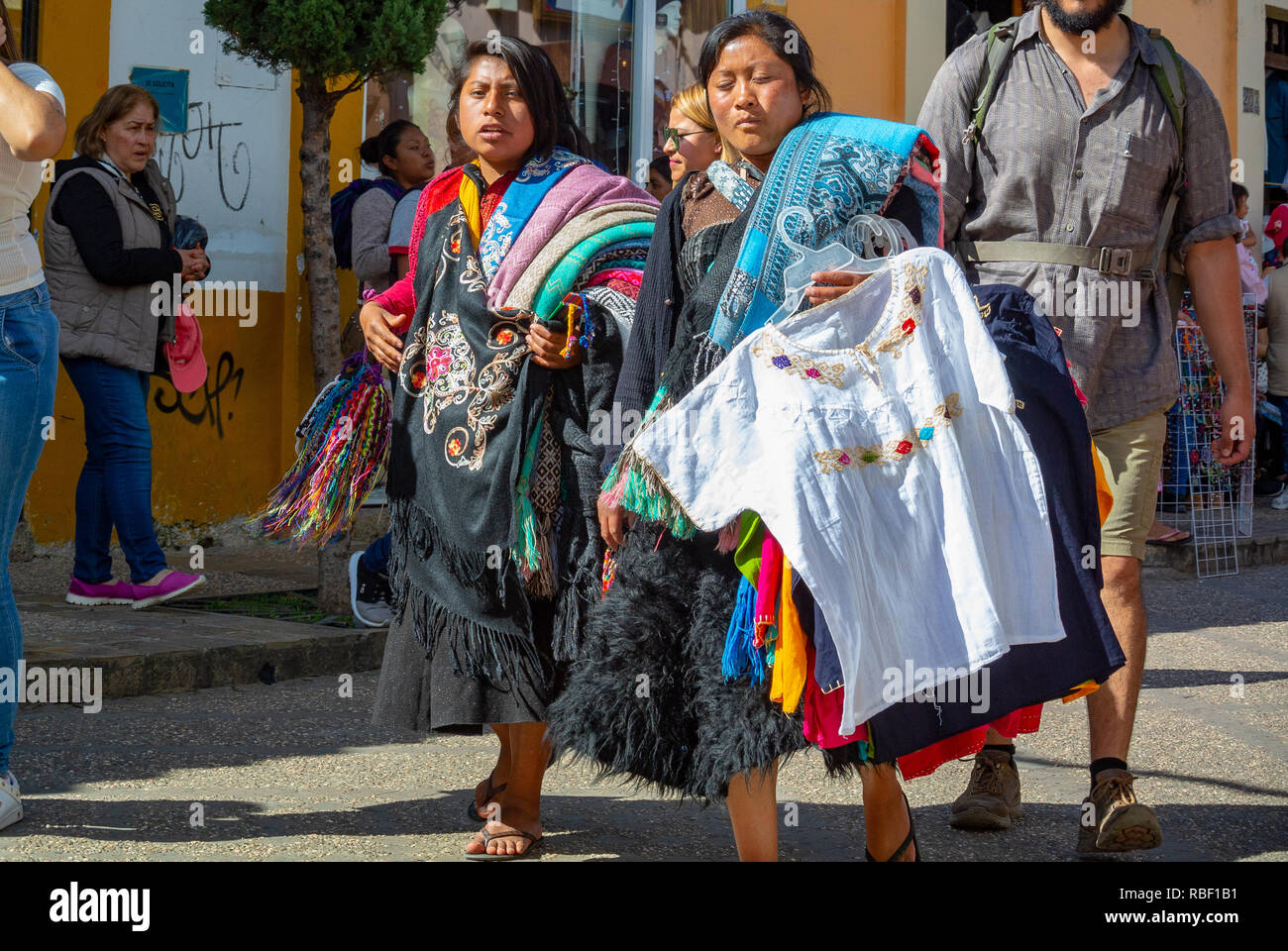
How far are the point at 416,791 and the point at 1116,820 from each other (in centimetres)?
195

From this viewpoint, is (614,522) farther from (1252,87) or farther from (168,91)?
(1252,87)

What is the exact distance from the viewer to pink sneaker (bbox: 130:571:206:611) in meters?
6.93

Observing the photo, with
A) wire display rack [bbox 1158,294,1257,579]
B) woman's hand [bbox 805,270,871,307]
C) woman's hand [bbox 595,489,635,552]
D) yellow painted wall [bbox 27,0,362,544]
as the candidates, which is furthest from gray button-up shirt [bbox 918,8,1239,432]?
yellow painted wall [bbox 27,0,362,544]

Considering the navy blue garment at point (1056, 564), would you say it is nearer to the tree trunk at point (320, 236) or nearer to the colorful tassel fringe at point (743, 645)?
the colorful tassel fringe at point (743, 645)

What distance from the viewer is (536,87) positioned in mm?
4023

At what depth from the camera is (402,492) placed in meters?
4.11

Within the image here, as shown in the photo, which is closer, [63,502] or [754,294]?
[754,294]

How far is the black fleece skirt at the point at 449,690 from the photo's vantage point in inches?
155

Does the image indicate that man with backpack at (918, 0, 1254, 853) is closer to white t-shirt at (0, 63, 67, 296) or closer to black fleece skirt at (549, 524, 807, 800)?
black fleece skirt at (549, 524, 807, 800)

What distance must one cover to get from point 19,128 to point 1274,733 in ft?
14.8

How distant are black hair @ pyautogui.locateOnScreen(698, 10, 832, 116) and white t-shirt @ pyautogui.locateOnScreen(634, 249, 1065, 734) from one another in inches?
20.6

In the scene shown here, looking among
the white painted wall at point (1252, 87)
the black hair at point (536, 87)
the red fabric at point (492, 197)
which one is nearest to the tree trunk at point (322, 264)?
the black hair at point (536, 87)

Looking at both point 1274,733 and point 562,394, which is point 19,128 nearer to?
point 562,394
